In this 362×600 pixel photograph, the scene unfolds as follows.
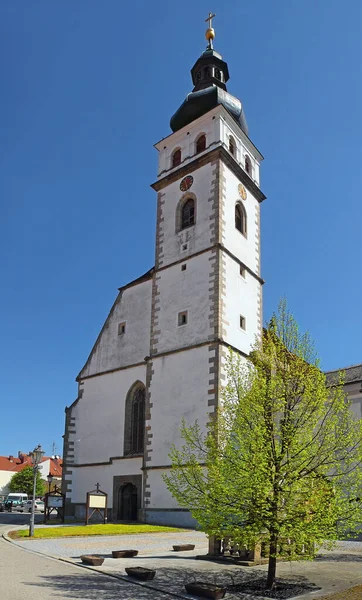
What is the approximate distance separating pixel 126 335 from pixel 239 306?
6913mm

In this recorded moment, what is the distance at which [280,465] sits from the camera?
10859 millimetres

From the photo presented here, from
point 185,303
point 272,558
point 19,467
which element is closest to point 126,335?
point 185,303

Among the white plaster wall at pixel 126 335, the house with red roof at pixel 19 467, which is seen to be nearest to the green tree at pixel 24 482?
the house with red roof at pixel 19 467

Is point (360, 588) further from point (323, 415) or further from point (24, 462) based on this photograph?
point (24, 462)

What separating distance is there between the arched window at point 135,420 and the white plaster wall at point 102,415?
304mm

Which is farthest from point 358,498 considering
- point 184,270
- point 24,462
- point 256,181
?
point 24,462

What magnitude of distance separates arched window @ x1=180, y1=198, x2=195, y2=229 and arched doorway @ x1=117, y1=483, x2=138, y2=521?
14292 millimetres

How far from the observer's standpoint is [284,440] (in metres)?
11.1

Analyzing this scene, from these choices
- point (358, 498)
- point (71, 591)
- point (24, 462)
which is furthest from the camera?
point (24, 462)

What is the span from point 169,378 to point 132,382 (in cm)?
329

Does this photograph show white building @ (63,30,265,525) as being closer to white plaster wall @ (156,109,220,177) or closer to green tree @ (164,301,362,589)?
white plaster wall @ (156,109,220,177)

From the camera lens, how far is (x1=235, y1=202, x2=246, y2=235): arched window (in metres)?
31.0

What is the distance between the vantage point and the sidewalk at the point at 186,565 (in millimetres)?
10719

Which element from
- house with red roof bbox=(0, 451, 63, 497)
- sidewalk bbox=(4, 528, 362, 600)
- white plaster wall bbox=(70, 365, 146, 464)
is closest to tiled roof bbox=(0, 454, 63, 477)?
house with red roof bbox=(0, 451, 63, 497)
